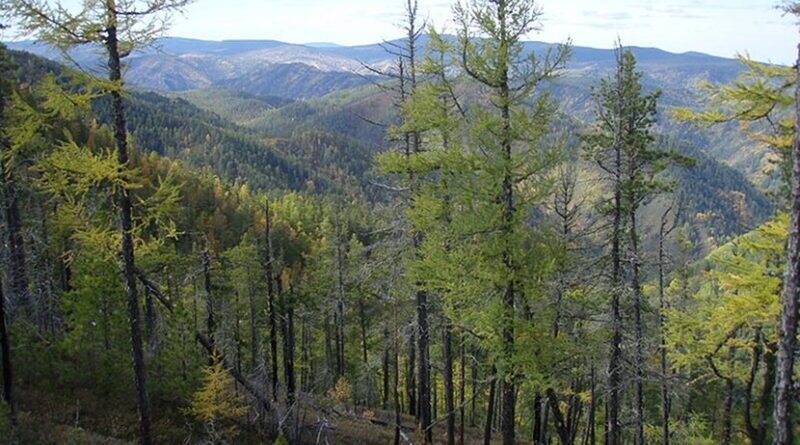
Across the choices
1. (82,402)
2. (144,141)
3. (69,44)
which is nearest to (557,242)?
(69,44)

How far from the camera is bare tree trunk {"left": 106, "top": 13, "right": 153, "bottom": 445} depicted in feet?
33.1

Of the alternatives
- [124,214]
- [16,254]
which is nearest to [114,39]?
[124,214]

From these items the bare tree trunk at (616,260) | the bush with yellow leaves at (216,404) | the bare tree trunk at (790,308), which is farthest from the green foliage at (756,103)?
the bush with yellow leaves at (216,404)

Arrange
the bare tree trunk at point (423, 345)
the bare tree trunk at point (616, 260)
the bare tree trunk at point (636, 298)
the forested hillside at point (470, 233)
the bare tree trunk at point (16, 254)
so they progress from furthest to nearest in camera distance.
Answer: the bare tree trunk at point (16, 254)
the bare tree trunk at point (423, 345)
the bare tree trunk at point (636, 298)
the bare tree trunk at point (616, 260)
the forested hillside at point (470, 233)

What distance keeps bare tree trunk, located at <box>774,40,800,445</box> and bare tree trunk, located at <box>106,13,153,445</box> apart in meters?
10.5

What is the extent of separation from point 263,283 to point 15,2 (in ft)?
83.3

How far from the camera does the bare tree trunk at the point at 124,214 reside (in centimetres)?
1009

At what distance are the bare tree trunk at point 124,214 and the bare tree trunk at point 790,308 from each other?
10.5 m

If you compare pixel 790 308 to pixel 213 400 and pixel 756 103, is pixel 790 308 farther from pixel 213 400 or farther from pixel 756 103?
pixel 213 400

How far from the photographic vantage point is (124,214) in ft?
35.6

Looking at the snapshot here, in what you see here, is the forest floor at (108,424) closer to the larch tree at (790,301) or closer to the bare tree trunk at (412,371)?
the bare tree trunk at (412,371)

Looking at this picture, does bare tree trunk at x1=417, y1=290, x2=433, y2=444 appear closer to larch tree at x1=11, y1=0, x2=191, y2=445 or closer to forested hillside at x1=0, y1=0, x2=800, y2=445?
forested hillside at x1=0, y1=0, x2=800, y2=445

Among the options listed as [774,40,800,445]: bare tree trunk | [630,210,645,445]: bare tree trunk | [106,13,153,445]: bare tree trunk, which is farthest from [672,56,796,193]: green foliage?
[106,13,153,445]: bare tree trunk

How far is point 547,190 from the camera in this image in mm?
11883
